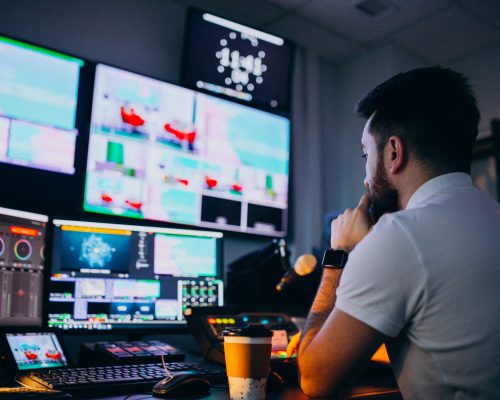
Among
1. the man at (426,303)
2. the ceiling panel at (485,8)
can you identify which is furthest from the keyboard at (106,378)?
the ceiling panel at (485,8)

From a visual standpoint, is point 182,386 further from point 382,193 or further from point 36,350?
point 382,193

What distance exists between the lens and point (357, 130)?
329cm

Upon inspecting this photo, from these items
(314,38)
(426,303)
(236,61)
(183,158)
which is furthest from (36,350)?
(314,38)

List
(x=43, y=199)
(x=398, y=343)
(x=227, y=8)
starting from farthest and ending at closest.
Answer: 1. (x=227, y=8)
2. (x=43, y=199)
3. (x=398, y=343)

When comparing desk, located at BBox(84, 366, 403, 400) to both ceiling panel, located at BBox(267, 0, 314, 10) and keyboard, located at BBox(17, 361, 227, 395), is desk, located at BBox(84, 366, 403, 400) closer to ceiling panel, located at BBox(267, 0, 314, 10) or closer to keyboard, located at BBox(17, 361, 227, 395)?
keyboard, located at BBox(17, 361, 227, 395)

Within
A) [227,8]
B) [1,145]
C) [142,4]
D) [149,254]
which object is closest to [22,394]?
[149,254]

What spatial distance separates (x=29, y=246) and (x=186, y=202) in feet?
2.98

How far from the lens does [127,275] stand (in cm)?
175

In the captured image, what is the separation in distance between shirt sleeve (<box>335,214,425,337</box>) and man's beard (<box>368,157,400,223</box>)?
0.25 metres

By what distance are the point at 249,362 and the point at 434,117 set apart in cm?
65

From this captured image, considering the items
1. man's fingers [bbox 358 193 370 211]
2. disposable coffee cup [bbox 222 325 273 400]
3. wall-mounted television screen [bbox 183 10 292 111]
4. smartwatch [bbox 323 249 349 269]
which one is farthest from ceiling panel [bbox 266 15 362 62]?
disposable coffee cup [bbox 222 325 273 400]

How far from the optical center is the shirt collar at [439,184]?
1.17m

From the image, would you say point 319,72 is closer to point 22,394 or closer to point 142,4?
point 142,4

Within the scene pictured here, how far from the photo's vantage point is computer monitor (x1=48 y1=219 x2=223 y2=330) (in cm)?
163
